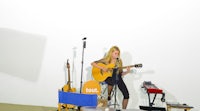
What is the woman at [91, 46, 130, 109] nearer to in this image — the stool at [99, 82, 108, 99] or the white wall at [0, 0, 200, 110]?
the stool at [99, 82, 108, 99]

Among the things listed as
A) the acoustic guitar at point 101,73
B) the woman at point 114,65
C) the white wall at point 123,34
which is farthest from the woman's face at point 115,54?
the white wall at point 123,34

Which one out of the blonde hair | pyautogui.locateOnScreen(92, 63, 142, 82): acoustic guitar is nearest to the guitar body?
pyautogui.locateOnScreen(92, 63, 142, 82): acoustic guitar

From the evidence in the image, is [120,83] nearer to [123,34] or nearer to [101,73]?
[101,73]

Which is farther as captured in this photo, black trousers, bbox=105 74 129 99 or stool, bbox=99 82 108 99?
stool, bbox=99 82 108 99

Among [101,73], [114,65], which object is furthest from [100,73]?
[114,65]

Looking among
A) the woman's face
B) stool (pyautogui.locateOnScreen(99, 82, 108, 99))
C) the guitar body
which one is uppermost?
the woman's face

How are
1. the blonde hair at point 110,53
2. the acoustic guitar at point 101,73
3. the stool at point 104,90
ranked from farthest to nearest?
the stool at point 104,90
the blonde hair at point 110,53
the acoustic guitar at point 101,73

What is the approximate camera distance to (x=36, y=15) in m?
6.54

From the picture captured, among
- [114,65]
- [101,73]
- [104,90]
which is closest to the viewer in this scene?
[114,65]

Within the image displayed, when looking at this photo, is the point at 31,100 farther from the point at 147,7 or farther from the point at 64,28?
the point at 147,7

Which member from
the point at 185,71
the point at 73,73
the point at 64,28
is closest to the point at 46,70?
the point at 73,73

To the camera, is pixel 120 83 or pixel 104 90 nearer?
pixel 120 83

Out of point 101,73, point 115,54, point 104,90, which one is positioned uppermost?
point 115,54

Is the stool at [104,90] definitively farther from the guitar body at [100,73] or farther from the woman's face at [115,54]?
the woman's face at [115,54]
